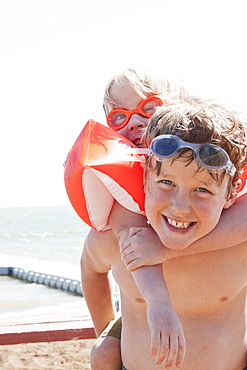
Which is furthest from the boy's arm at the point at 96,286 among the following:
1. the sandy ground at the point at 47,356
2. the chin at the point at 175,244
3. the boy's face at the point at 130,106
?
the sandy ground at the point at 47,356

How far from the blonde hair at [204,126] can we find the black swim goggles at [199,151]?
0.02m

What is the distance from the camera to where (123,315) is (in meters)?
2.14

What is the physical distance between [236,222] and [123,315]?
2.11 feet

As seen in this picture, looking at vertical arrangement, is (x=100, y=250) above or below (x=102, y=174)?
below

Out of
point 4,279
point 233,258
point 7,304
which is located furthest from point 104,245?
point 4,279

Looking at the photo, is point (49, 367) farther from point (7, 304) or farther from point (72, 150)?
point (7, 304)

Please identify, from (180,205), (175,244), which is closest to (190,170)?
(180,205)

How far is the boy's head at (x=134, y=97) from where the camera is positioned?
2.13m

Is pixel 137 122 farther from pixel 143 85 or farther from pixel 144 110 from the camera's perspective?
pixel 143 85

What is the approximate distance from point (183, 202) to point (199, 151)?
17 cm

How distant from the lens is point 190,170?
1.64m

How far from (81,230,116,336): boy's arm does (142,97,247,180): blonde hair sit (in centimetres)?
65

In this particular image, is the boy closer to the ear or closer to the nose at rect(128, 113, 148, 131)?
the ear

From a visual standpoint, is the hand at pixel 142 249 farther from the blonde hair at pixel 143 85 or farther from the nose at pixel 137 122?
the blonde hair at pixel 143 85
